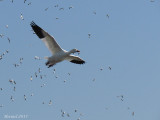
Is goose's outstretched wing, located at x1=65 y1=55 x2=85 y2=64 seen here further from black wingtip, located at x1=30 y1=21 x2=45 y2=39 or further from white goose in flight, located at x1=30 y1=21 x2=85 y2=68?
black wingtip, located at x1=30 y1=21 x2=45 y2=39

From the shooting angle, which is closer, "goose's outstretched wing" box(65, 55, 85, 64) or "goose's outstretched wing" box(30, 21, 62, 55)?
"goose's outstretched wing" box(30, 21, 62, 55)

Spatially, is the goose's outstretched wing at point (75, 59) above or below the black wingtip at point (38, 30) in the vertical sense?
below

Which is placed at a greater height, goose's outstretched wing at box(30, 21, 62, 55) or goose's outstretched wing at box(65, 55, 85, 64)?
goose's outstretched wing at box(30, 21, 62, 55)

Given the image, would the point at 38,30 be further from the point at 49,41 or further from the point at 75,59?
the point at 75,59

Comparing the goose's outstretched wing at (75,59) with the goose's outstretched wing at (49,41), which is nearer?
the goose's outstretched wing at (49,41)

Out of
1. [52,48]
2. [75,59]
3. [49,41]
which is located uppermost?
[49,41]

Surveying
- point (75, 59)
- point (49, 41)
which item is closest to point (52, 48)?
point (49, 41)

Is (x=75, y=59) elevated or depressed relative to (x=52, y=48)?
depressed

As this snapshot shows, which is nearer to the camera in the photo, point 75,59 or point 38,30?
point 38,30

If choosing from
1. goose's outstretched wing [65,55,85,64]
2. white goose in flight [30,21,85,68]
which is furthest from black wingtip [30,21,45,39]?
goose's outstretched wing [65,55,85,64]

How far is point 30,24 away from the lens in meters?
17.3

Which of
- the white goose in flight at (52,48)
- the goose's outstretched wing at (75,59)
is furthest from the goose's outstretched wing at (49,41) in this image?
the goose's outstretched wing at (75,59)

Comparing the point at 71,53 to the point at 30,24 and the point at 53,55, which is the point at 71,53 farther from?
the point at 30,24

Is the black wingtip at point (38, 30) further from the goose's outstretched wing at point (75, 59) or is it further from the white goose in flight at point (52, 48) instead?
the goose's outstretched wing at point (75, 59)
